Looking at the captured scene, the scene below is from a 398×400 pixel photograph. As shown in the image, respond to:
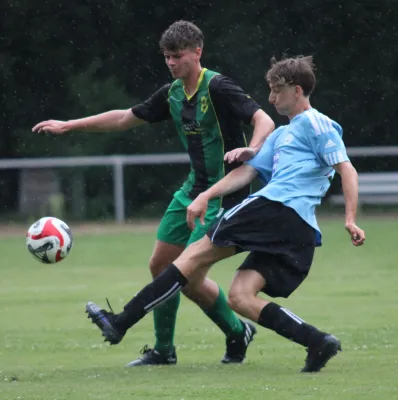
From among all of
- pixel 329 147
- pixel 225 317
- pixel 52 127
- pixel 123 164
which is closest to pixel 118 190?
pixel 123 164

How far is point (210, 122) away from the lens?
280 inches

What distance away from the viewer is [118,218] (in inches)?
896

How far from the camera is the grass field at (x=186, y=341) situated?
19.7 feet

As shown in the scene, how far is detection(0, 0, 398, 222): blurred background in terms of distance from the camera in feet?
74.8

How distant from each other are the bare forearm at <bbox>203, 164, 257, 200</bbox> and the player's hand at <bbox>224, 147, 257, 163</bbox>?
0.10m

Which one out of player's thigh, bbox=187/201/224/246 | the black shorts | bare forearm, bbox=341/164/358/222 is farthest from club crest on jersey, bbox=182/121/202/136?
bare forearm, bbox=341/164/358/222

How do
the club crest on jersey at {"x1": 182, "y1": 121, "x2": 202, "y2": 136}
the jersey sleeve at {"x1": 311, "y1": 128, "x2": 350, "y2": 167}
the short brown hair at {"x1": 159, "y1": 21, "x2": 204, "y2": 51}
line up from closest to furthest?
the jersey sleeve at {"x1": 311, "y1": 128, "x2": 350, "y2": 167} < the short brown hair at {"x1": 159, "y1": 21, "x2": 204, "y2": 51} < the club crest on jersey at {"x1": 182, "y1": 121, "x2": 202, "y2": 136}

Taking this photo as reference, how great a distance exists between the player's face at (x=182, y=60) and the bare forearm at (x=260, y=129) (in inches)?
19.4

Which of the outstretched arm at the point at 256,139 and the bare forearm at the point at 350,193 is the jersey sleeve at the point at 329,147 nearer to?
the bare forearm at the point at 350,193

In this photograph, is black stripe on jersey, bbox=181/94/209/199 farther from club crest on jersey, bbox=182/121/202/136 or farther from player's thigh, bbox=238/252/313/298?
player's thigh, bbox=238/252/313/298

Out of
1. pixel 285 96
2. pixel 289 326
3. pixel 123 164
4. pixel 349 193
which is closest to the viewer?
pixel 349 193

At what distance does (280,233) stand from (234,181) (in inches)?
17.6

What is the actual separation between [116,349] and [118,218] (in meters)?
14.7

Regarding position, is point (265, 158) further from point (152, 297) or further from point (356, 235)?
point (152, 297)
